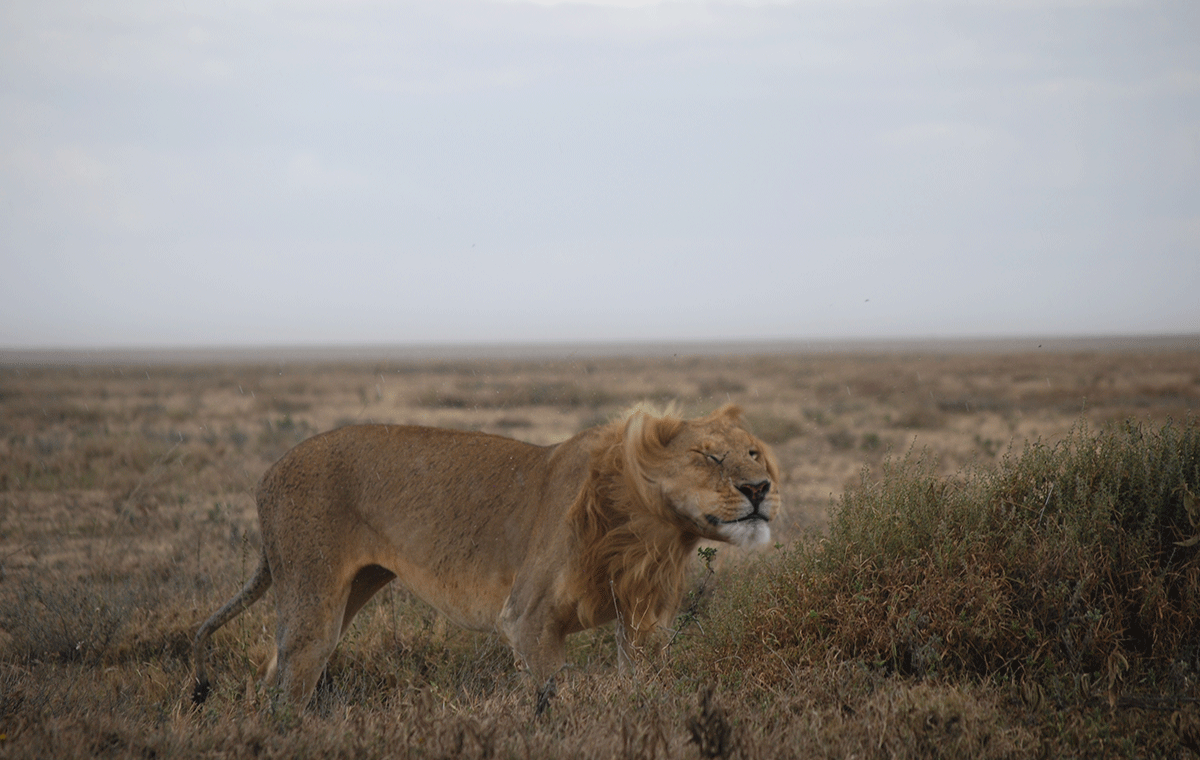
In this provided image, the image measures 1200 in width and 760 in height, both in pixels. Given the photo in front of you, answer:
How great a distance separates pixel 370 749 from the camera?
3326mm

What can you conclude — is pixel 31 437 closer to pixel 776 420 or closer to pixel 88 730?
pixel 776 420

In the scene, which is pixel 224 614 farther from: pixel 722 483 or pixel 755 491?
pixel 755 491

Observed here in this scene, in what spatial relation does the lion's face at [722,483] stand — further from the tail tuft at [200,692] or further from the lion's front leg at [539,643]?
the tail tuft at [200,692]

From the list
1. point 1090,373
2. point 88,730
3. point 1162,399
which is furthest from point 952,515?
point 1090,373

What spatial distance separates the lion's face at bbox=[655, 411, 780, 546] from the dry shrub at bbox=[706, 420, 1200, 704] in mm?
860

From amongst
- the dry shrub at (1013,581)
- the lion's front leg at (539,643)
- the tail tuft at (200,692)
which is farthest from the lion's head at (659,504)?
the tail tuft at (200,692)

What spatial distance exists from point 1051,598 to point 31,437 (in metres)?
22.4

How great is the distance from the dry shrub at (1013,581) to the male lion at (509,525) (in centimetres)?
83

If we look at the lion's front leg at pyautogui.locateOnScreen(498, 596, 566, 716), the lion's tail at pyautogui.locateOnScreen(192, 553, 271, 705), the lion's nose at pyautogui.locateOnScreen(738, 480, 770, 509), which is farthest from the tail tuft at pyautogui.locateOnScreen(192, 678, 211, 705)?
the lion's nose at pyautogui.locateOnScreen(738, 480, 770, 509)

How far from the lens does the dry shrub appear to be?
4.29 metres

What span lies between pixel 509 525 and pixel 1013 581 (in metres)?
2.59

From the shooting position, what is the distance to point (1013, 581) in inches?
177

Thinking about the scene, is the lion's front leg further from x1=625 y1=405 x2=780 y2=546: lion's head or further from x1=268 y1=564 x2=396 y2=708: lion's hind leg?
x1=268 y1=564 x2=396 y2=708: lion's hind leg

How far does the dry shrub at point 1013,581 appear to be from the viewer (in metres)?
4.29
